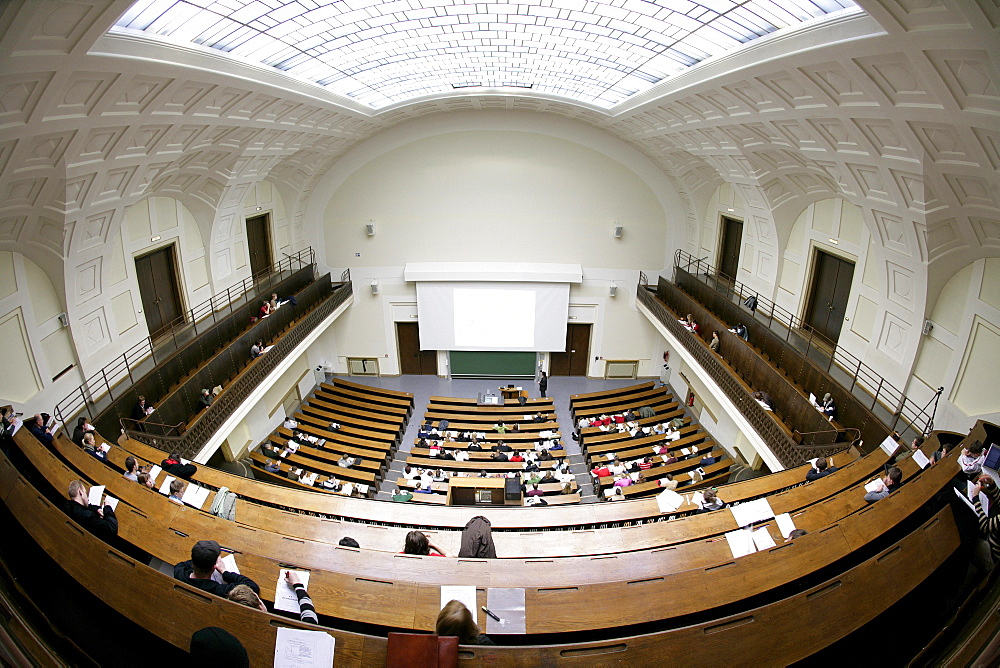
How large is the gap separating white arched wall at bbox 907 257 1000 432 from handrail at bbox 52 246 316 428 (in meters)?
13.5

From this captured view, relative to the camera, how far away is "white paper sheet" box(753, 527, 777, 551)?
4.33 meters

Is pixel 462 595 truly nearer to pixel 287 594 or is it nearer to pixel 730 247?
pixel 287 594

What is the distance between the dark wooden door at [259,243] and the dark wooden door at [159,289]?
2.95 m

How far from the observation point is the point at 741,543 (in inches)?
169

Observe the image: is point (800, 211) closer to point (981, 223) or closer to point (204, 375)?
point (981, 223)

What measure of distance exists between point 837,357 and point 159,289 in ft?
49.1

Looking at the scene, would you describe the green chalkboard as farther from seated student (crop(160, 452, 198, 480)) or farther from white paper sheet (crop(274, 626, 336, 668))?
white paper sheet (crop(274, 626, 336, 668))

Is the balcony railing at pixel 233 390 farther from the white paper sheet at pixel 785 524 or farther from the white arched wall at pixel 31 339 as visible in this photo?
the white paper sheet at pixel 785 524

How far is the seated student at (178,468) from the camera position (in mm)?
6473

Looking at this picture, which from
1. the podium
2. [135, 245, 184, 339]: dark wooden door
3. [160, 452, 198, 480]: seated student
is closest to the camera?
[160, 452, 198, 480]: seated student

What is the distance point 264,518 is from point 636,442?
32.2 ft

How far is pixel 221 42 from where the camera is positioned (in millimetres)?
7242

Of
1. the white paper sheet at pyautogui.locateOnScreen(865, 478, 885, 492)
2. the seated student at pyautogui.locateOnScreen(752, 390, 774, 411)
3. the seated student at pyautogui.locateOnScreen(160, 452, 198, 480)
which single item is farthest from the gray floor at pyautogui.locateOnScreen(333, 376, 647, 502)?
the white paper sheet at pyautogui.locateOnScreen(865, 478, 885, 492)

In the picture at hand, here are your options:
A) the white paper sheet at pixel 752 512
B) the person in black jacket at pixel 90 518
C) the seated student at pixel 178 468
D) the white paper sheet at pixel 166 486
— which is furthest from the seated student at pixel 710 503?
the seated student at pixel 178 468
